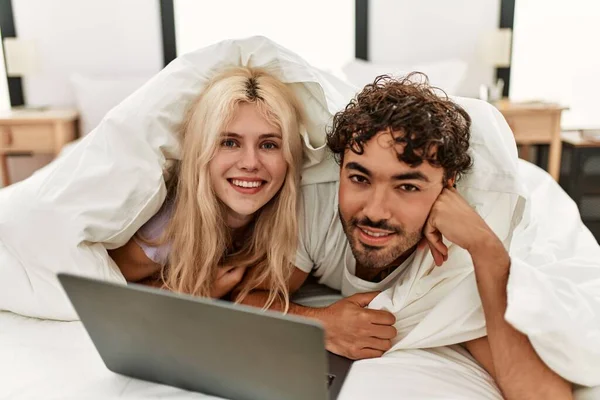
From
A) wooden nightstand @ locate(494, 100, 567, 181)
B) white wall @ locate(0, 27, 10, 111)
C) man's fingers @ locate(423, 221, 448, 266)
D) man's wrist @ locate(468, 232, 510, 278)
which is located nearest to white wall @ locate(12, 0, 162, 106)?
white wall @ locate(0, 27, 10, 111)

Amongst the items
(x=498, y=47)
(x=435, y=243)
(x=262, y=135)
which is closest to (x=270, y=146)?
(x=262, y=135)

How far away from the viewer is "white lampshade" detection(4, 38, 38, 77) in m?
2.85

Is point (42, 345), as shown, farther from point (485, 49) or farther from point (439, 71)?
point (485, 49)

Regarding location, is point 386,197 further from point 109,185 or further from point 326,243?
point 109,185

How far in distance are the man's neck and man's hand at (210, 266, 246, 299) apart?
0.27 m

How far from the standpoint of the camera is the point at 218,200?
1257 millimetres

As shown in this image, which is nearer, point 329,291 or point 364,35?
point 329,291

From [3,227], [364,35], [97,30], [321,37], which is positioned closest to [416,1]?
[364,35]

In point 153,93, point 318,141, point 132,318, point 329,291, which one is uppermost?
point 153,93

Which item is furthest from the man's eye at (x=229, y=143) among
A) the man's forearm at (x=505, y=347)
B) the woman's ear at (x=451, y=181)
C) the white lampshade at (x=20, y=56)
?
the white lampshade at (x=20, y=56)

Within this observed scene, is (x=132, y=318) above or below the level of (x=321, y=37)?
below

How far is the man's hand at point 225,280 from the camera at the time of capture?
1214mm

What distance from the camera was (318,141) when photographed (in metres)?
1.26

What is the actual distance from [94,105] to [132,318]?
2391 millimetres
